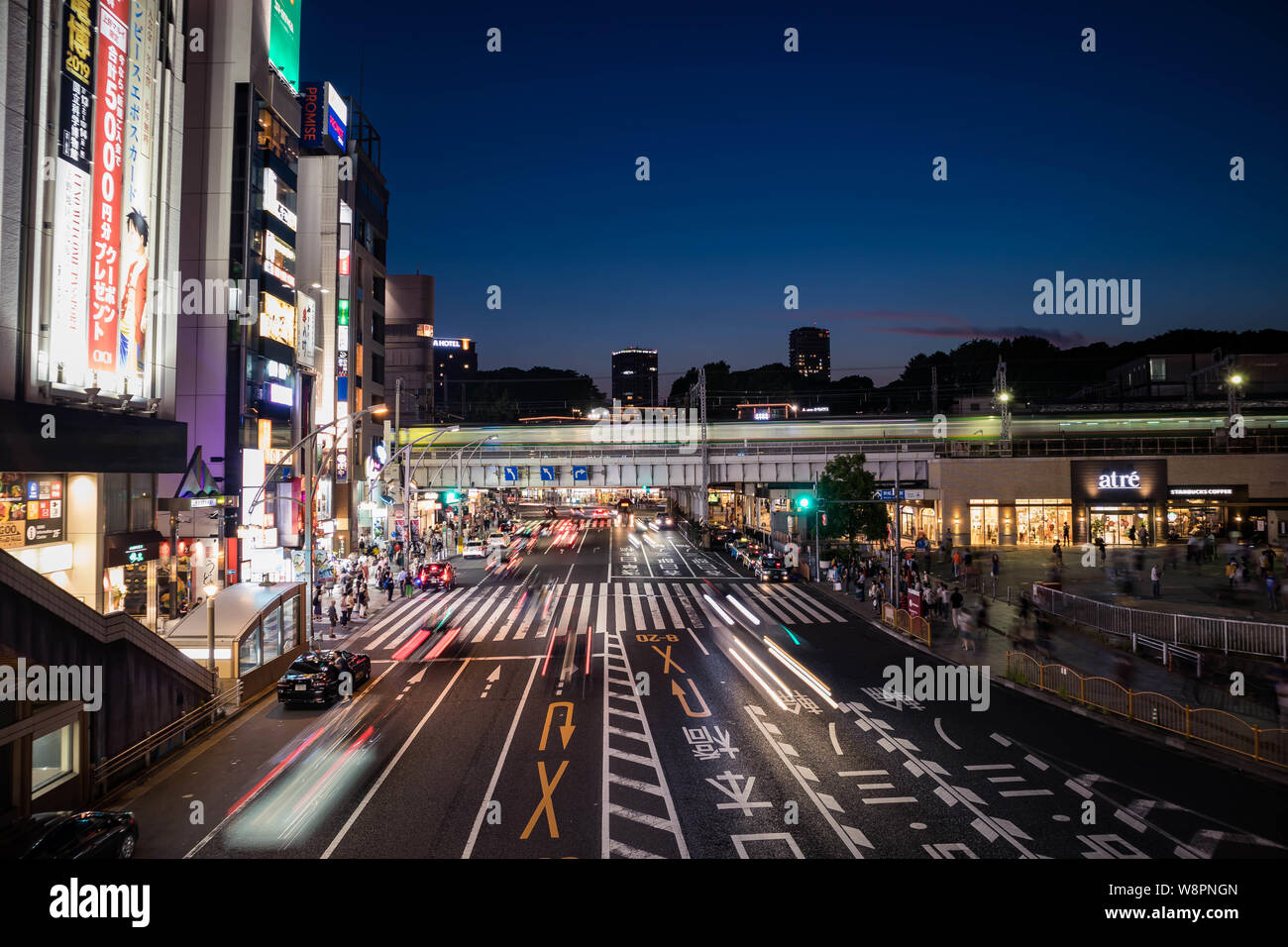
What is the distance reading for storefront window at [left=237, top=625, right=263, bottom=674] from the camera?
2038 cm

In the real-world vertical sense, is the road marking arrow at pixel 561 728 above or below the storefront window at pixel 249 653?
below

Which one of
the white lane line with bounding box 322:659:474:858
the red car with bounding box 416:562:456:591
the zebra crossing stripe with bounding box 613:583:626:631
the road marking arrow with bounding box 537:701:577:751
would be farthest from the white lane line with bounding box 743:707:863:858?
the red car with bounding box 416:562:456:591

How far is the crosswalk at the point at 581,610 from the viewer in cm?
3077

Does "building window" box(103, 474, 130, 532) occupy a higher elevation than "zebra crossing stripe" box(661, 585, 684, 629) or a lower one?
higher

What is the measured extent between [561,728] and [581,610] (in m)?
17.5

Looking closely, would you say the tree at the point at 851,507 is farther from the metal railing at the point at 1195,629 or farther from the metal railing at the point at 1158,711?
the metal railing at the point at 1158,711

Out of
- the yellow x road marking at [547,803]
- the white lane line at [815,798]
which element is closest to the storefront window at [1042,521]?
the white lane line at [815,798]

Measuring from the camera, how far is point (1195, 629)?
930 inches

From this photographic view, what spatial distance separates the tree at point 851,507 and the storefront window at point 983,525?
47.7 feet

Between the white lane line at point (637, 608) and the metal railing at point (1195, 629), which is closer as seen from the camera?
the metal railing at point (1195, 629)

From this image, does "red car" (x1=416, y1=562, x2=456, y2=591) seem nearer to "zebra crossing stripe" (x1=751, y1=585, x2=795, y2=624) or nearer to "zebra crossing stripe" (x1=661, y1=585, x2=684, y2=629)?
→ "zebra crossing stripe" (x1=661, y1=585, x2=684, y2=629)

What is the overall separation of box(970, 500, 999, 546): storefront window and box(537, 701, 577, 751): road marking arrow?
4984 centimetres

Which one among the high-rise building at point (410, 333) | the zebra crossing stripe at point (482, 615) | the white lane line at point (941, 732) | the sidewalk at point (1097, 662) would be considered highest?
the high-rise building at point (410, 333)
